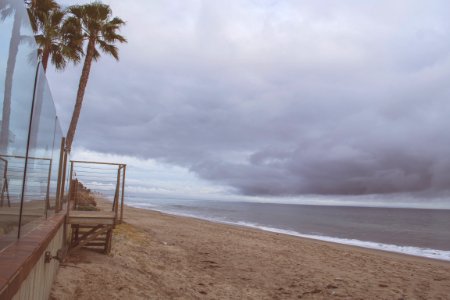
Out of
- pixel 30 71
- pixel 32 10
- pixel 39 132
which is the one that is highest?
pixel 32 10

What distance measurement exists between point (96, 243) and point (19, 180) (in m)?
6.96

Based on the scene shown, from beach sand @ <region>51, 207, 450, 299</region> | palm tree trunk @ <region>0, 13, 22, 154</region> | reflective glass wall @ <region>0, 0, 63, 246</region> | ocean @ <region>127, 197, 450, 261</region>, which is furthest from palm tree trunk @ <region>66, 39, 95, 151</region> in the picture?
ocean @ <region>127, 197, 450, 261</region>

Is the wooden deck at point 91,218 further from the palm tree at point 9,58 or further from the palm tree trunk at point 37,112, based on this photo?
the palm tree at point 9,58

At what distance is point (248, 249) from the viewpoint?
15555 millimetres

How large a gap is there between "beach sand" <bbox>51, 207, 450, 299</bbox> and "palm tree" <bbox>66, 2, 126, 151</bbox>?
7.03 m

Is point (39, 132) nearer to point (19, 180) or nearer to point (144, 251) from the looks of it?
point (19, 180)

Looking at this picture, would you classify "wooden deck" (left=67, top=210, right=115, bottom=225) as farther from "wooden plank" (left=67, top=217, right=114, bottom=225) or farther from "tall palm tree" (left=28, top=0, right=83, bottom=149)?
"tall palm tree" (left=28, top=0, right=83, bottom=149)

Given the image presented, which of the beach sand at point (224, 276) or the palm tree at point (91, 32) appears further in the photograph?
the palm tree at point (91, 32)

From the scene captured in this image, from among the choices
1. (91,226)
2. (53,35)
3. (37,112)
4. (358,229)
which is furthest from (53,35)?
(358,229)

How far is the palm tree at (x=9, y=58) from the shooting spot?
2.59m

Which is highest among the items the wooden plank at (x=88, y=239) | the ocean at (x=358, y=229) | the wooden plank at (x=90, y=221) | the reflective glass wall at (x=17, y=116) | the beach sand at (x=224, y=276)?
the reflective glass wall at (x=17, y=116)

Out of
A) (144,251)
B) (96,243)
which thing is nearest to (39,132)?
(96,243)

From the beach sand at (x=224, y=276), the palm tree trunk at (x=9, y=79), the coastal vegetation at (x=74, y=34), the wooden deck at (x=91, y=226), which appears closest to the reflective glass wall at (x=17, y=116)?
the palm tree trunk at (x=9, y=79)

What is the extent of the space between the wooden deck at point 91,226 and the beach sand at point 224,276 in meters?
0.26
